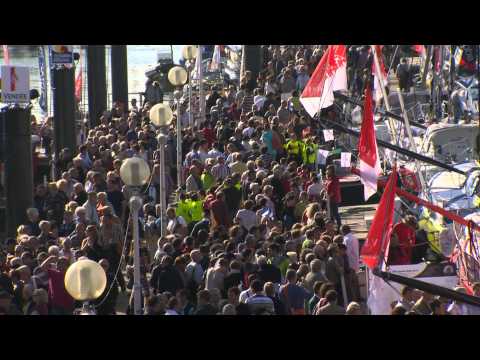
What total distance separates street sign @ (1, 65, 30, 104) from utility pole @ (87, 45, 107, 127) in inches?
484

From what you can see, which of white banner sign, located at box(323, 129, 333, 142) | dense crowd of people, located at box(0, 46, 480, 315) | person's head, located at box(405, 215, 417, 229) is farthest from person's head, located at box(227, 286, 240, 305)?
white banner sign, located at box(323, 129, 333, 142)

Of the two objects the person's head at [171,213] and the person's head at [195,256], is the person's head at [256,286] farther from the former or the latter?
the person's head at [171,213]

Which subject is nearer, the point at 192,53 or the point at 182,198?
the point at 182,198

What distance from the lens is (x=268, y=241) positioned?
1433 centimetres

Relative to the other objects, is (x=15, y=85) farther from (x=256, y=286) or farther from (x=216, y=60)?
(x=216, y=60)

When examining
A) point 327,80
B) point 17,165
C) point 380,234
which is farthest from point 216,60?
point 380,234

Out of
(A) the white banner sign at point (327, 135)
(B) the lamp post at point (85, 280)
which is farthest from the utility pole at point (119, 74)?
(B) the lamp post at point (85, 280)

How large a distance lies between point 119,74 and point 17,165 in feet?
55.1

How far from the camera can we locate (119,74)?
34.4 m

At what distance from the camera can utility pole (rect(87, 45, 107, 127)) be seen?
1224 inches

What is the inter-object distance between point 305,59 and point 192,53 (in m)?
7.39
